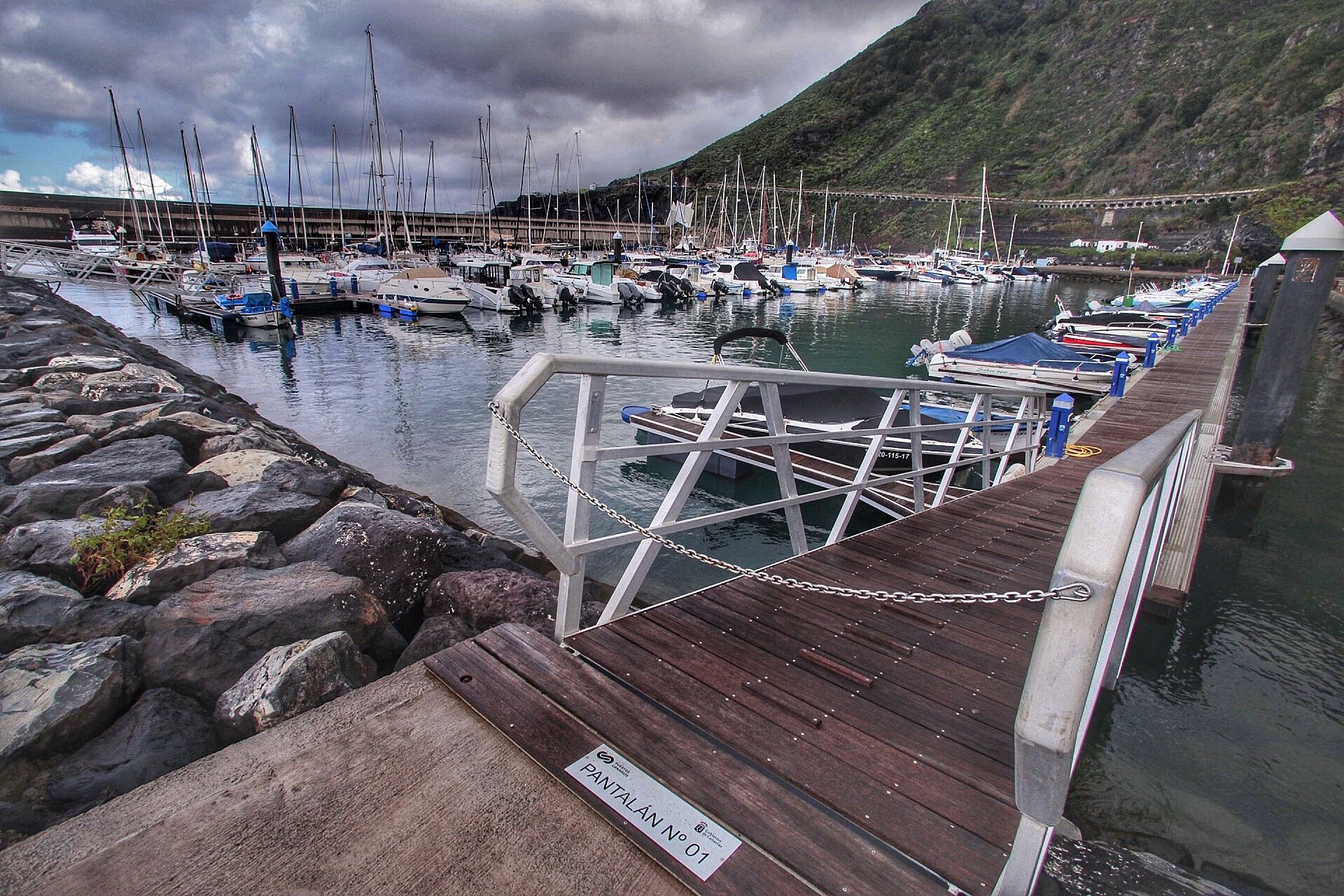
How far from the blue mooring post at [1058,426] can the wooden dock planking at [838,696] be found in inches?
195

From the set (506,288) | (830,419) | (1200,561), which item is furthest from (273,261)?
(1200,561)

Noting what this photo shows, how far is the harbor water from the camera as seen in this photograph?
488cm

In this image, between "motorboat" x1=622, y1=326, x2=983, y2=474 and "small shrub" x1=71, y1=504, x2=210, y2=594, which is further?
"motorboat" x1=622, y1=326, x2=983, y2=474

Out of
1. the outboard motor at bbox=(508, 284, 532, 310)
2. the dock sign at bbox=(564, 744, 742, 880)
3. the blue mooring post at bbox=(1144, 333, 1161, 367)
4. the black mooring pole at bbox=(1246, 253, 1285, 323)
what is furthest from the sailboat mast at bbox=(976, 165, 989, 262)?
the dock sign at bbox=(564, 744, 742, 880)

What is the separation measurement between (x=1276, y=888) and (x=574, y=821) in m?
5.15

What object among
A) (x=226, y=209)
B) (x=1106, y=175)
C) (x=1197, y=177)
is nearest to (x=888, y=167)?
(x=1106, y=175)

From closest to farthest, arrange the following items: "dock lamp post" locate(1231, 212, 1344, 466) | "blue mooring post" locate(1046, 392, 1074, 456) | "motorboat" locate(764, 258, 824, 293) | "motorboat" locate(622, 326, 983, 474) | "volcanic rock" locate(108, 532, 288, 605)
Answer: "volcanic rock" locate(108, 532, 288, 605)
"blue mooring post" locate(1046, 392, 1074, 456)
"dock lamp post" locate(1231, 212, 1344, 466)
"motorboat" locate(622, 326, 983, 474)
"motorboat" locate(764, 258, 824, 293)

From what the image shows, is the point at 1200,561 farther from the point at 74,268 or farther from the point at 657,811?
the point at 74,268

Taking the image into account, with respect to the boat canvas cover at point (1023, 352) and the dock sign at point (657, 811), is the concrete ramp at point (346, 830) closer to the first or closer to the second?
the dock sign at point (657, 811)

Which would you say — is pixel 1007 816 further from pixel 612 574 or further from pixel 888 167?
pixel 888 167

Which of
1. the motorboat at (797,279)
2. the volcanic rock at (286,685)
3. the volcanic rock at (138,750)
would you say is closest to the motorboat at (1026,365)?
the volcanic rock at (286,685)

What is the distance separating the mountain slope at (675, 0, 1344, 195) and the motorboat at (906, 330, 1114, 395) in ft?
259

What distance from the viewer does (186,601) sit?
164 inches

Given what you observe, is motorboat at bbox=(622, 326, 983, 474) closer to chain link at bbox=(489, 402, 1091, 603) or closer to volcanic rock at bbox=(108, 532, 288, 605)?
volcanic rock at bbox=(108, 532, 288, 605)
